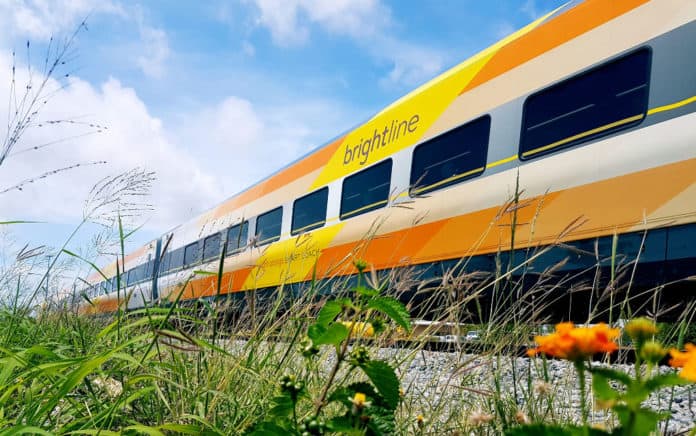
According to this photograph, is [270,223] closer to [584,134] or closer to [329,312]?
[584,134]

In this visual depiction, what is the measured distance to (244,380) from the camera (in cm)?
151

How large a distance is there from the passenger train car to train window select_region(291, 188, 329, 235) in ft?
1.74

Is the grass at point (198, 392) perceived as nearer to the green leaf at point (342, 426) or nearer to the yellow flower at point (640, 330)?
the green leaf at point (342, 426)

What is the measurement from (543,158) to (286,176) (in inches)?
189

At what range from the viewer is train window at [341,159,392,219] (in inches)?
224

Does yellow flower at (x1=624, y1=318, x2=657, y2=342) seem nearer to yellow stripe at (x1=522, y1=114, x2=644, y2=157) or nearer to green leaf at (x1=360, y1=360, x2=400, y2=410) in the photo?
green leaf at (x1=360, y1=360, x2=400, y2=410)

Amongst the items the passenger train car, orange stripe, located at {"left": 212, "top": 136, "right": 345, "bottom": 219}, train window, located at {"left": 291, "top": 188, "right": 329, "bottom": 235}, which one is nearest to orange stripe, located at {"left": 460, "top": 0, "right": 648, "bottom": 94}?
the passenger train car

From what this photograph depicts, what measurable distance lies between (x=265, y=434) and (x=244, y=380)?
717 millimetres

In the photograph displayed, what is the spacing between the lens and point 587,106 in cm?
379

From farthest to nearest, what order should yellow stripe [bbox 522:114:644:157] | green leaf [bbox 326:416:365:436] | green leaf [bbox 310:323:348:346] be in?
yellow stripe [bbox 522:114:644:157] < green leaf [bbox 310:323:348:346] < green leaf [bbox 326:416:365:436]

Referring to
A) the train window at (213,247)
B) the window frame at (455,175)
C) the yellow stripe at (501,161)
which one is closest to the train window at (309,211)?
the train window at (213,247)

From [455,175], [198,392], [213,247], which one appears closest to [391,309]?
[198,392]

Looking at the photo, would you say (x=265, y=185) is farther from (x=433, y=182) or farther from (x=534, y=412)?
(x=534, y=412)

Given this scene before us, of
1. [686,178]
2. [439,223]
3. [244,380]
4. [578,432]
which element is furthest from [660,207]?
[578,432]
